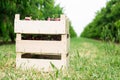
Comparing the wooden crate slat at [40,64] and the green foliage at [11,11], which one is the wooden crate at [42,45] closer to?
the wooden crate slat at [40,64]

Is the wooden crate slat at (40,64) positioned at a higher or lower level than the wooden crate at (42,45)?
lower

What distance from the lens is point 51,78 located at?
5102mm

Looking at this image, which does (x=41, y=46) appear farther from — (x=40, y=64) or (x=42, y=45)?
(x=40, y=64)

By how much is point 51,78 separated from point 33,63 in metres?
1.06

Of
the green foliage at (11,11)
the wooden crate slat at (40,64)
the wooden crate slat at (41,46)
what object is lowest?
the wooden crate slat at (40,64)

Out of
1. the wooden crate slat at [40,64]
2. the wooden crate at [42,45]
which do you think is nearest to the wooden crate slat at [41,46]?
the wooden crate at [42,45]

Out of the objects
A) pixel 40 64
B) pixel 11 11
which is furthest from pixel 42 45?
pixel 11 11

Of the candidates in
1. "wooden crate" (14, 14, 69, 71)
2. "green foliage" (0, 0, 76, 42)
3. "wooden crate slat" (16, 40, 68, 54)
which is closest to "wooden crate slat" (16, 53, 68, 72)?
"wooden crate" (14, 14, 69, 71)

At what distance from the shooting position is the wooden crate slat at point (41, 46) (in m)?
5.90

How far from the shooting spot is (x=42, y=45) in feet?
19.6

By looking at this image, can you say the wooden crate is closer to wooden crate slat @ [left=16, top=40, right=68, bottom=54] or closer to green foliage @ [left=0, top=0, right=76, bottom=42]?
wooden crate slat @ [left=16, top=40, right=68, bottom=54]

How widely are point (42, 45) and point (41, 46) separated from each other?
0.09 feet

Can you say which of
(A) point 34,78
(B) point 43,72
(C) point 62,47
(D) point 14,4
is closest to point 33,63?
(B) point 43,72

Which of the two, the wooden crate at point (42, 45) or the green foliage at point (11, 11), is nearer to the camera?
the wooden crate at point (42, 45)
